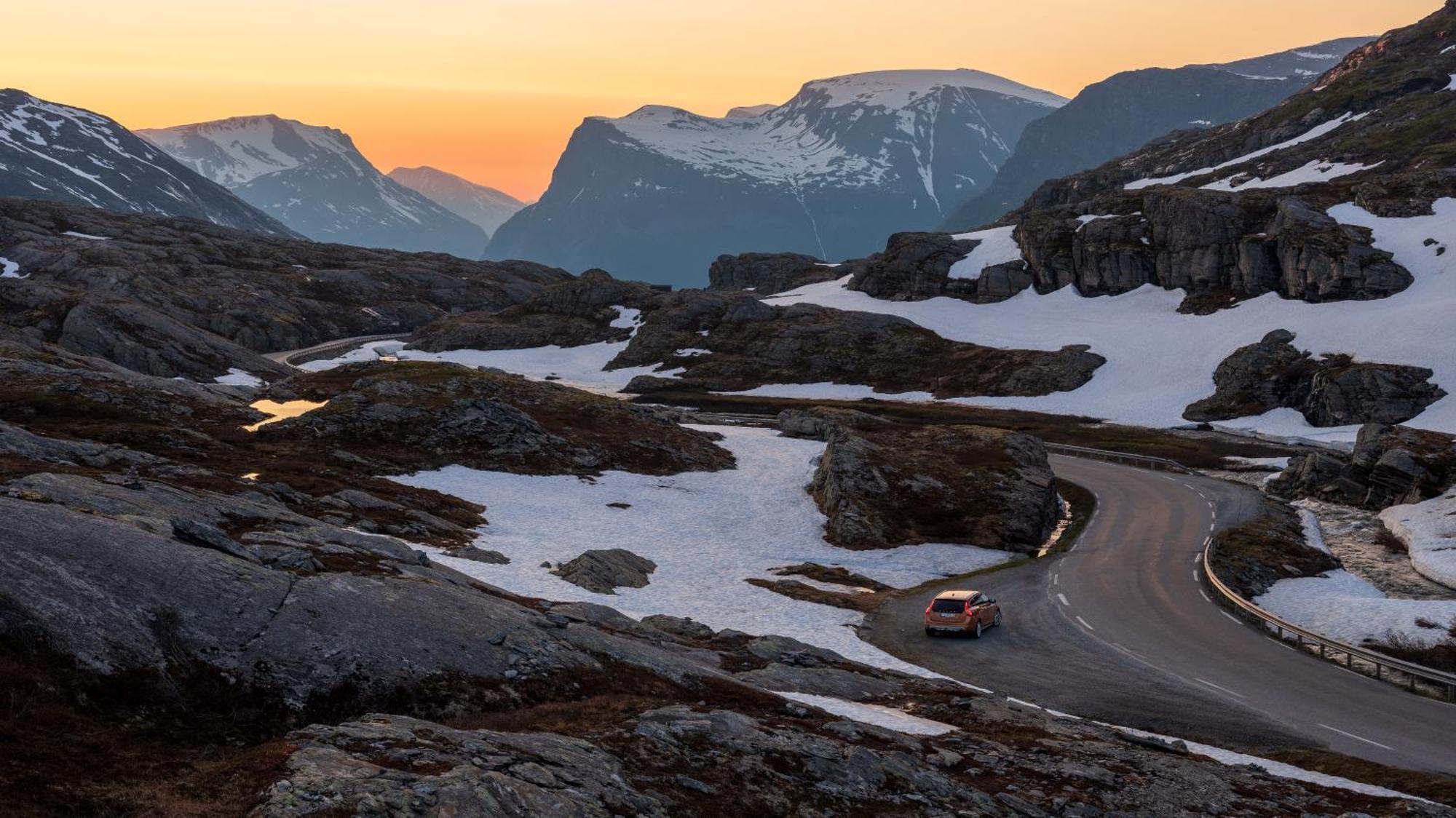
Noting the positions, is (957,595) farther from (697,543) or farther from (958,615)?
Answer: (697,543)

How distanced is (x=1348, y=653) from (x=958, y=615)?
1502cm

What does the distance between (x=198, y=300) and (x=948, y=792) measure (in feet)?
544

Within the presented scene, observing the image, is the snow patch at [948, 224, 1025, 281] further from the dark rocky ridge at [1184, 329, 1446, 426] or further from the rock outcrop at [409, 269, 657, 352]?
the rock outcrop at [409, 269, 657, 352]

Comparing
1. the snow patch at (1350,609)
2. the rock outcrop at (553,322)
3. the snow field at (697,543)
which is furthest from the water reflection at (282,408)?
the rock outcrop at (553,322)

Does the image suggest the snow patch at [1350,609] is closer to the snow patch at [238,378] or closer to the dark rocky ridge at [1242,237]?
the dark rocky ridge at [1242,237]

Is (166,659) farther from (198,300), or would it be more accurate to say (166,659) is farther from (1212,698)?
(198,300)

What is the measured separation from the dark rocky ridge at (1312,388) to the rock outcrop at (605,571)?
87093 millimetres

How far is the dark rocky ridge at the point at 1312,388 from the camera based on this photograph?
322 ft

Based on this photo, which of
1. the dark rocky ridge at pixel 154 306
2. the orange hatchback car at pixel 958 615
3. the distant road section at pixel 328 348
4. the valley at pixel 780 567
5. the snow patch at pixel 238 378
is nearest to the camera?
the valley at pixel 780 567

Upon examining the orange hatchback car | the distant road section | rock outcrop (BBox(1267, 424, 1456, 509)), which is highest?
rock outcrop (BBox(1267, 424, 1456, 509))

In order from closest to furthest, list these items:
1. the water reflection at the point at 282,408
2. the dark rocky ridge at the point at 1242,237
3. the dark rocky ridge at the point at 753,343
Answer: the water reflection at the point at 282,408 < the dark rocky ridge at the point at 1242,237 < the dark rocky ridge at the point at 753,343

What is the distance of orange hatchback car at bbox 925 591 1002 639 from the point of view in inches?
1565

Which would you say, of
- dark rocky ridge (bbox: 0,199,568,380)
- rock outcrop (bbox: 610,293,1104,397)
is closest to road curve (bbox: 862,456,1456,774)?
rock outcrop (bbox: 610,293,1104,397)

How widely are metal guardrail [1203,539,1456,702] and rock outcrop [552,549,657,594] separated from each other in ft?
91.5
